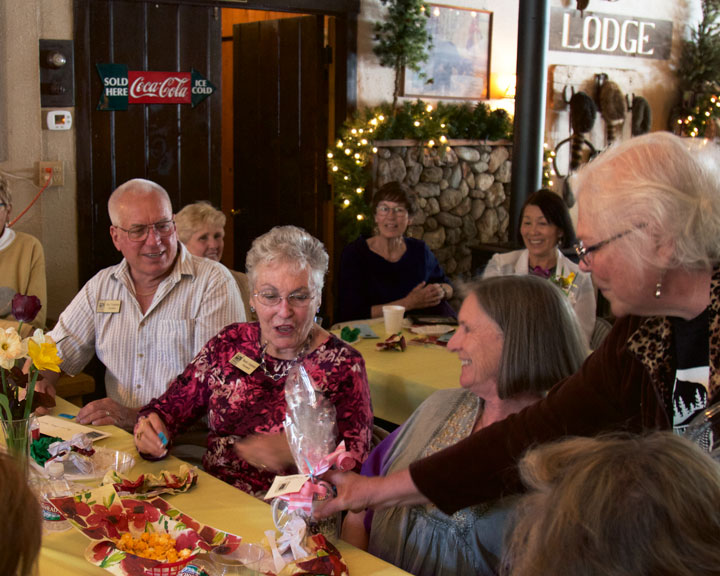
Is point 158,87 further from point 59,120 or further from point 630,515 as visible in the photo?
point 630,515

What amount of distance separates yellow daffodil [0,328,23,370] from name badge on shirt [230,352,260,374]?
71 centimetres

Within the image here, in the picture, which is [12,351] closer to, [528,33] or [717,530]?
[717,530]

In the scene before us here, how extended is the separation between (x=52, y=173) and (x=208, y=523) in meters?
3.61

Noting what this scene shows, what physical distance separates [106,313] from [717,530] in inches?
105

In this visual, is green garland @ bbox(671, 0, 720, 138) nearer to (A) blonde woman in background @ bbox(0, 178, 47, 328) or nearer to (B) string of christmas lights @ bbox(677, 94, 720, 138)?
(B) string of christmas lights @ bbox(677, 94, 720, 138)

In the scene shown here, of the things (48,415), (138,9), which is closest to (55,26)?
(138,9)

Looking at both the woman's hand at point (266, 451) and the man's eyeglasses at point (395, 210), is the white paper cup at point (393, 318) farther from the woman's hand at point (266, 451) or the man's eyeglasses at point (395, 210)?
the woman's hand at point (266, 451)

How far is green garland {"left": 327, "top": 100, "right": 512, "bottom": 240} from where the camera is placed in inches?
247

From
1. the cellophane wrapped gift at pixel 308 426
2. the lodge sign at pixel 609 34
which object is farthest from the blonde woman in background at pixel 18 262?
the lodge sign at pixel 609 34

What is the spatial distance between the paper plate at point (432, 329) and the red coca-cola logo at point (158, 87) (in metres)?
2.51

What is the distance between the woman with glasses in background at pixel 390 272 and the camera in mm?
4832

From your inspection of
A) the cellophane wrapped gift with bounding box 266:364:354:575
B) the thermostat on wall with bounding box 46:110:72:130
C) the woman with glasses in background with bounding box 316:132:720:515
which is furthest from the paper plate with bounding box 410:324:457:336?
the thermostat on wall with bounding box 46:110:72:130

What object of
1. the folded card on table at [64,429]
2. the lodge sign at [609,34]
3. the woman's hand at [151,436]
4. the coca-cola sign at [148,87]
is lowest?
the folded card on table at [64,429]

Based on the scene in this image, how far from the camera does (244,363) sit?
2541 millimetres
